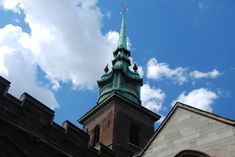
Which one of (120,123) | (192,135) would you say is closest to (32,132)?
(192,135)

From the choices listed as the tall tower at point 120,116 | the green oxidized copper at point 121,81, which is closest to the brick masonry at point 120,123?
the tall tower at point 120,116

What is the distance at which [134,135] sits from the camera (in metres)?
29.1

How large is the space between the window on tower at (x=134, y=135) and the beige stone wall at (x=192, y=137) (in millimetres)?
14441

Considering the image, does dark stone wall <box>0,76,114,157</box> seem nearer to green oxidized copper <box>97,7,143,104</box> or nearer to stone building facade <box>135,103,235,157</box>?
stone building facade <box>135,103,235,157</box>

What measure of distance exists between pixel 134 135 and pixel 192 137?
16.3 m

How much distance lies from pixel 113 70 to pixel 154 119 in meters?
6.23

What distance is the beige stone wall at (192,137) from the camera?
12.0 metres

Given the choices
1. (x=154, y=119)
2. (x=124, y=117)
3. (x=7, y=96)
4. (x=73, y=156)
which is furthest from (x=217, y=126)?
(x=154, y=119)

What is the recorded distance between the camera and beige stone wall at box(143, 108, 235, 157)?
1202 cm

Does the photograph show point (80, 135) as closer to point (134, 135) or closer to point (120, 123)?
point (120, 123)

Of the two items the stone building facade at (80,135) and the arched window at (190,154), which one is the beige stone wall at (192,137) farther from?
the arched window at (190,154)

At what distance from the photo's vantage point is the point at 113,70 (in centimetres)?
3462

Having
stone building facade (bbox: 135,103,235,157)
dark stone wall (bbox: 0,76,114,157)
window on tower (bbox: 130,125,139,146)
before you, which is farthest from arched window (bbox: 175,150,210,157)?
window on tower (bbox: 130,125,139,146)

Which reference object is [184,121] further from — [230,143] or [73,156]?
[73,156]
